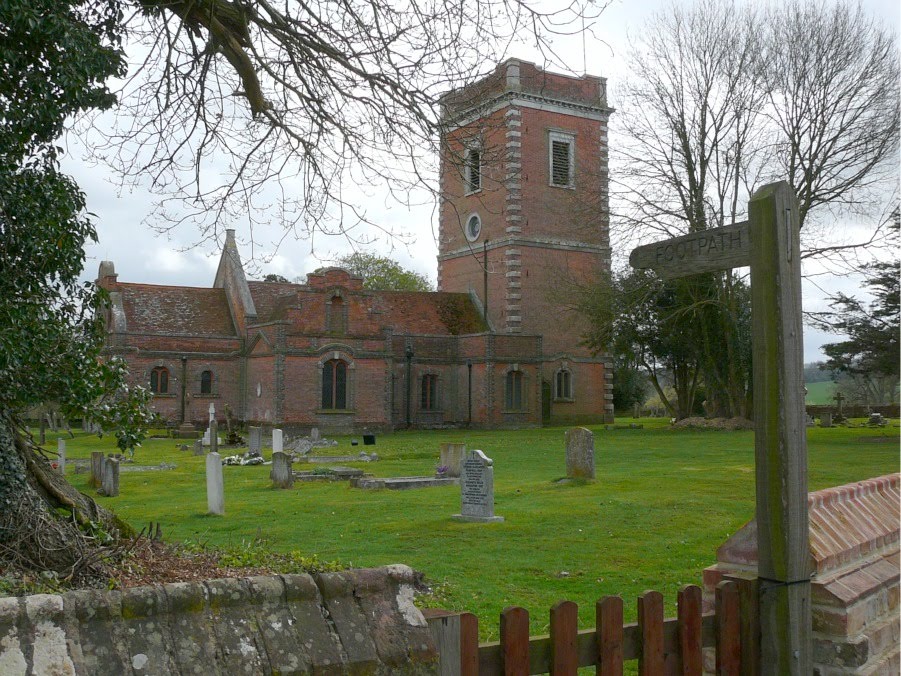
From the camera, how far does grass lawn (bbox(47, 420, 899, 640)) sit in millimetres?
8820

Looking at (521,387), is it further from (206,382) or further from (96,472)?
(96,472)

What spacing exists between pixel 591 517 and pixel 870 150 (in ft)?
78.6

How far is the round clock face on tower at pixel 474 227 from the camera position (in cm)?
4731

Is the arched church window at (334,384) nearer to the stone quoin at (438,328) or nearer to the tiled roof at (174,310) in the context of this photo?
the stone quoin at (438,328)

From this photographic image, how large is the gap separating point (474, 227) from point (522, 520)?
1418 inches

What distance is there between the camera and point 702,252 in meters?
4.66

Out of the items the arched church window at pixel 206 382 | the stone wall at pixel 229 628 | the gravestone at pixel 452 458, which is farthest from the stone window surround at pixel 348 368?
the stone wall at pixel 229 628

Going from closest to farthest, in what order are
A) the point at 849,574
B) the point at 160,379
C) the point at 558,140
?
the point at 849,574
the point at 160,379
the point at 558,140

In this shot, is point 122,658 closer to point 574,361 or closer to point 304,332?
point 304,332

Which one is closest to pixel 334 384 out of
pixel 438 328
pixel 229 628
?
pixel 438 328

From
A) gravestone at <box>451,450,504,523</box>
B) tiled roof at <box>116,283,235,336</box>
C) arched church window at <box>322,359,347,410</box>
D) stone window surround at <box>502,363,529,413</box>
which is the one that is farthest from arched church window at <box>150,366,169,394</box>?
gravestone at <box>451,450,504,523</box>

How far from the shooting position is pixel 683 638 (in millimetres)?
3742

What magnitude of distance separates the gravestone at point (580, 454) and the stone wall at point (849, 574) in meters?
11.8

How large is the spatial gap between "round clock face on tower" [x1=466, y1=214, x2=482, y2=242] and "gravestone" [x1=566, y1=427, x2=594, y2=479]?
3049 centimetres
